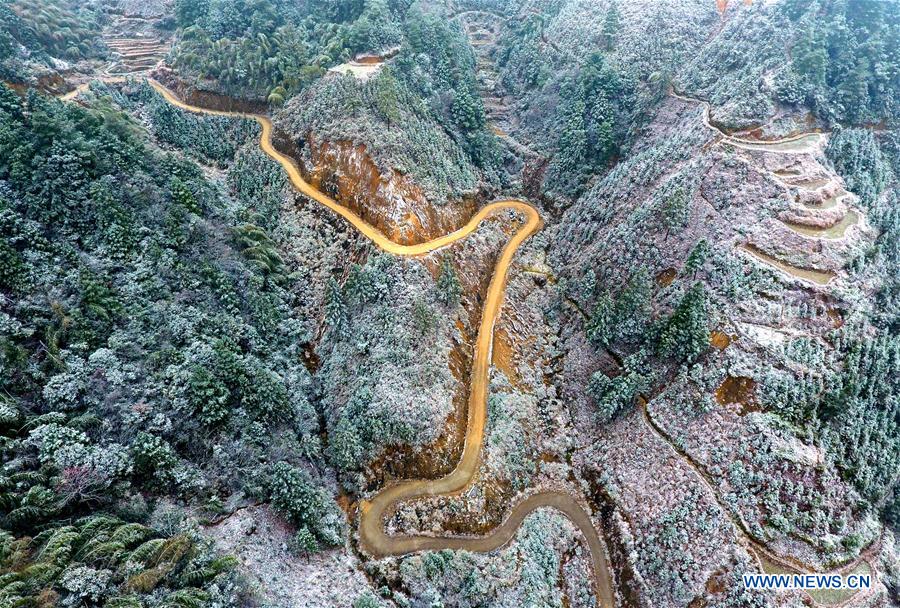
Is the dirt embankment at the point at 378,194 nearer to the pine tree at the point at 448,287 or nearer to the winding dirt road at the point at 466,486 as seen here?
the winding dirt road at the point at 466,486

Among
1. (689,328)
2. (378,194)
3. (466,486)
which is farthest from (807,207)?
(378,194)

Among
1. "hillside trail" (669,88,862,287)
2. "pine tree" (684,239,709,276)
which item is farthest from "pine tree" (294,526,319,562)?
"hillside trail" (669,88,862,287)

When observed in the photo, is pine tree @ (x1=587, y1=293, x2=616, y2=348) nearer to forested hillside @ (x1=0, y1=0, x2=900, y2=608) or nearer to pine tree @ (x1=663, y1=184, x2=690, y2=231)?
forested hillside @ (x1=0, y1=0, x2=900, y2=608)

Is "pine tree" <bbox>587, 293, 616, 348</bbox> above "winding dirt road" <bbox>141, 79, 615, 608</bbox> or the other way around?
above

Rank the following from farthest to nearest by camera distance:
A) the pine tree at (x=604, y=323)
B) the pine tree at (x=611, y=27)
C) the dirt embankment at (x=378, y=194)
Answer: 1. the pine tree at (x=611, y=27)
2. the dirt embankment at (x=378, y=194)
3. the pine tree at (x=604, y=323)

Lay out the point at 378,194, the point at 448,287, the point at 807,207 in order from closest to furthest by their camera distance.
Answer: the point at 807,207 < the point at 448,287 < the point at 378,194

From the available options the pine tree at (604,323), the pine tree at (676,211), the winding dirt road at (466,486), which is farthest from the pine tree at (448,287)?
the pine tree at (676,211)

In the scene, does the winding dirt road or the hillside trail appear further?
the hillside trail

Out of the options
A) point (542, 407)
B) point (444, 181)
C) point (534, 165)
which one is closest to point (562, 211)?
point (534, 165)

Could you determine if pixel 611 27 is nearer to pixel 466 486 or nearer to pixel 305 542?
pixel 466 486
